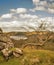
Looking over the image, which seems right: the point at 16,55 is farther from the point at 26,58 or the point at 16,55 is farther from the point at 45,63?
the point at 45,63

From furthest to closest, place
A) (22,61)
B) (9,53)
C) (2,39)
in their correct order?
(2,39)
(9,53)
(22,61)

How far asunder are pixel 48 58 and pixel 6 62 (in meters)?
8.47

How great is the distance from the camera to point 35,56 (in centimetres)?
4259

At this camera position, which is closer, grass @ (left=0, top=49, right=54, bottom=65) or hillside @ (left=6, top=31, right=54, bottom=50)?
grass @ (left=0, top=49, right=54, bottom=65)

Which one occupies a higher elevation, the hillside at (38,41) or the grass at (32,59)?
the grass at (32,59)

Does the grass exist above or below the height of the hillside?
above

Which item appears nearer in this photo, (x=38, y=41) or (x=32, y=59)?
(x=32, y=59)

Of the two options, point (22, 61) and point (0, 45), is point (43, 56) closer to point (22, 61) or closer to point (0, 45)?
point (22, 61)

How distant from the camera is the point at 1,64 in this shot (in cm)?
4094

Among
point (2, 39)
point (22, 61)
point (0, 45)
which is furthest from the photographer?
point (2, 39)

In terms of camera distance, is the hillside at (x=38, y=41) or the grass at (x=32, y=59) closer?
the grass at (x=32, y=59)

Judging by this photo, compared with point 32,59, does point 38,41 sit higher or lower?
lower

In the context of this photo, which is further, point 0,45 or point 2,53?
point 0,45

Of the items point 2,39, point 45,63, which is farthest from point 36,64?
point 2,39
